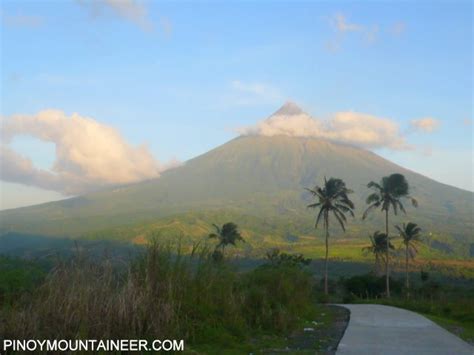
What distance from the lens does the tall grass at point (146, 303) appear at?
700 centimetres

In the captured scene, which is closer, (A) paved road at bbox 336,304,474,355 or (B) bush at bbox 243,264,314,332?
(A) paved road at bbox 336,304,474,355

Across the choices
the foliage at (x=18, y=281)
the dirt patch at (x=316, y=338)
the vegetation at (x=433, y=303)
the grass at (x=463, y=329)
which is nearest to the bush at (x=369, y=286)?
the vegetation at (x=433, y=303)

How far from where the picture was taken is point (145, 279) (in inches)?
327

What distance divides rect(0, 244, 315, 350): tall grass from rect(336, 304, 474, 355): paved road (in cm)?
172

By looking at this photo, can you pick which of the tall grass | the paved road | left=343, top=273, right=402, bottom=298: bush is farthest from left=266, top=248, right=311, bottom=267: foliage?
left=343, top=273, right=402, bottom=298: bush

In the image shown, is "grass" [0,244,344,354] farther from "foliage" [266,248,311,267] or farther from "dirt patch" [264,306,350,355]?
"foliage" [266,248,311,267]

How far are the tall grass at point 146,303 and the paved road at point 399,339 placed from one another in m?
1.72

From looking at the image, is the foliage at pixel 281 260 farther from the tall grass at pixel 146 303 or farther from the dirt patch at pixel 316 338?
the tall grass at pixel 146 303

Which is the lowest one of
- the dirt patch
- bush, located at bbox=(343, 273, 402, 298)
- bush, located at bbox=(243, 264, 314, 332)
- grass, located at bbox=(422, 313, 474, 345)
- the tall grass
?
bush, located at bbox=(343, 273, 402, 298)

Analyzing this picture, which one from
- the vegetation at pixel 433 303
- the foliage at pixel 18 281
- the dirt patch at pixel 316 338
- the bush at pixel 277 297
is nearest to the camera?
the foliage at pixel 18 281

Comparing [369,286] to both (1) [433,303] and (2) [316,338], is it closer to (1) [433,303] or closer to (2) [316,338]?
(1) [433,303]

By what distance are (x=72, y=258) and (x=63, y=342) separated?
1.39m

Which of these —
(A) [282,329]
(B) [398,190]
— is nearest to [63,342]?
(A) [282,329]

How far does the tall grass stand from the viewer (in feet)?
23.0
